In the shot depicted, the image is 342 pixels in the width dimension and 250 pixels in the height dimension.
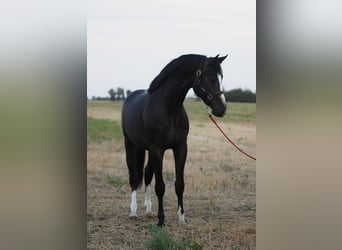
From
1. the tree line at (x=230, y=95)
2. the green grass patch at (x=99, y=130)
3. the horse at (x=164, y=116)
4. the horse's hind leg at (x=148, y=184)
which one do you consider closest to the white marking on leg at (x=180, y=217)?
the horse at (x=164, y=116)

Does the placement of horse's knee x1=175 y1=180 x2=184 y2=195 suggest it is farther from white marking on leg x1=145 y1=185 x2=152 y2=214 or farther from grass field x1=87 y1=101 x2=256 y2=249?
white marking on leg x1=145 y1=185 x2=152 y2=214

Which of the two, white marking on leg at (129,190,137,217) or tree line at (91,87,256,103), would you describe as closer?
tree line at (91,87,256,103)

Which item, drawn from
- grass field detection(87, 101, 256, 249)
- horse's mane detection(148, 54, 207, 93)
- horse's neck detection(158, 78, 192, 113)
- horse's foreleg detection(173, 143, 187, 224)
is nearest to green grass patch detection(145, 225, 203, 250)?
grass field detection(87, 101, 256, 249)

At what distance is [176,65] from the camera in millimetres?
3010

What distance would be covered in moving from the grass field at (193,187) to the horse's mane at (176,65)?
0.17m

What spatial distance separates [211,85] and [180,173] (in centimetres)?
43

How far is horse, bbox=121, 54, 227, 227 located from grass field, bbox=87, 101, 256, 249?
30mm

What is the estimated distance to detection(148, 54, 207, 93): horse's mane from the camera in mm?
2992

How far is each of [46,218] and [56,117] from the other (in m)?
0.45

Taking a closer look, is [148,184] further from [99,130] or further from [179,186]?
[99,130]

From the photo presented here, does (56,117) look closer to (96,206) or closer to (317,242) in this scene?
(96,206)

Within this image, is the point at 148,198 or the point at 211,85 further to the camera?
the point at 148,198

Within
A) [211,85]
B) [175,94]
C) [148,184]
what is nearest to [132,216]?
[148,184]

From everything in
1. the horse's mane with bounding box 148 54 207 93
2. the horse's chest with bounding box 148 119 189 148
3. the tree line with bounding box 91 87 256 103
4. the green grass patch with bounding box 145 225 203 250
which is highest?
the horse's mane with bounding box 148 54 207 93
